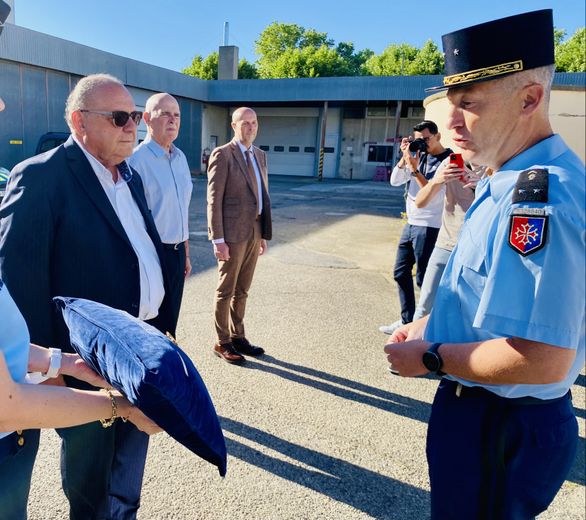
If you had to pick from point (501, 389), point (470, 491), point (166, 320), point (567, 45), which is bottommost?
point (470, 491)

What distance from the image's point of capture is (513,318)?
3.65ft

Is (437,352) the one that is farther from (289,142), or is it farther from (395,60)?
(395,60)

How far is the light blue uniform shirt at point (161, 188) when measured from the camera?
3.24m

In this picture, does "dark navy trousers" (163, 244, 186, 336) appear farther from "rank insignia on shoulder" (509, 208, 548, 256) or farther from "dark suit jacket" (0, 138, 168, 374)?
"rank insignia on shoulder" (509, 208, 548, 256)

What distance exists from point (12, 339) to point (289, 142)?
32.8m

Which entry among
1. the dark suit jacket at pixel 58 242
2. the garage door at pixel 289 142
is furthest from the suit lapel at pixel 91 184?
the garage door at pixel 289 142

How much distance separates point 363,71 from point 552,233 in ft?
220

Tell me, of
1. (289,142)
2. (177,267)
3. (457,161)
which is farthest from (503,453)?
(289,142)

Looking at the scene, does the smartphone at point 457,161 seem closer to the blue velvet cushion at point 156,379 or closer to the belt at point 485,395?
the belt at point 485,395

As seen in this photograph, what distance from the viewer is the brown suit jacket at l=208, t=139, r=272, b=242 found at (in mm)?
3793

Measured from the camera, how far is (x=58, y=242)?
1.80m

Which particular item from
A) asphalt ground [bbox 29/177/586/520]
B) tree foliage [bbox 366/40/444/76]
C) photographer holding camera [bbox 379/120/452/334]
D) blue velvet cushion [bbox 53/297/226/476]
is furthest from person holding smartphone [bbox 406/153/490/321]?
tree foliage [bbox 366/40/444/76]

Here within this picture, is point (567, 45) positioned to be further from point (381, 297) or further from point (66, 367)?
point (66, 367)

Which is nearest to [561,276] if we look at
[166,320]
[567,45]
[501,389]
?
[501,389]
